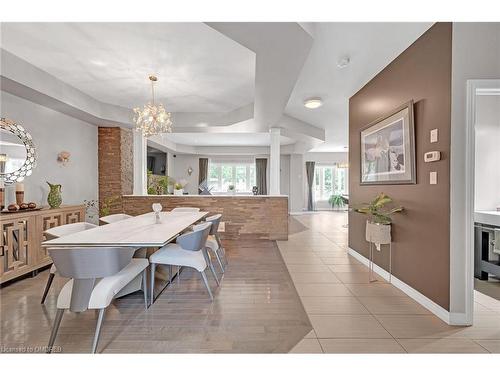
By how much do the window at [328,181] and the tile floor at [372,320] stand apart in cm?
834

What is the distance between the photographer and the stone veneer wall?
5504mm

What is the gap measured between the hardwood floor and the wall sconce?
2.13m

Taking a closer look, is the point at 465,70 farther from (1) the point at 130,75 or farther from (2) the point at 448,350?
(1) the point at 130,75

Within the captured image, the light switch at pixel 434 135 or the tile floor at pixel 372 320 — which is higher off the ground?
the light switch at pixel 434 135

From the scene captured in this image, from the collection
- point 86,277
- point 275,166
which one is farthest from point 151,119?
point 275,166

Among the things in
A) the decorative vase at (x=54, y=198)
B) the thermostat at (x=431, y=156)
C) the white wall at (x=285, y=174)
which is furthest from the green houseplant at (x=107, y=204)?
the white wall at (x=285, y=174)

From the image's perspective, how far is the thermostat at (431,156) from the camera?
7.31 ft

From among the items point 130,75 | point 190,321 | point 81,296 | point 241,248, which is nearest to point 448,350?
point 190,321

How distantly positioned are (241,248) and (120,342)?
3.00 metres

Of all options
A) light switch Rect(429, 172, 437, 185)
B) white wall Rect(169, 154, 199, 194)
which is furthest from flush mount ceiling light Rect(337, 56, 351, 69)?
white wall Rect(169, 154, 199, 194)

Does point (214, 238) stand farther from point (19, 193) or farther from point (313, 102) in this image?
point (313, 102)

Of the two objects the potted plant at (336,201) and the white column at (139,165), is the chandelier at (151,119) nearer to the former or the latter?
the white column at (139,165)

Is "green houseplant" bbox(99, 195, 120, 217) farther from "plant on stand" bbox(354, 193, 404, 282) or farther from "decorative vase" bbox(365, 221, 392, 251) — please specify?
"decorative vase" bbox(365, 221, 392, 251)

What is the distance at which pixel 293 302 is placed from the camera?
259 centimetres
